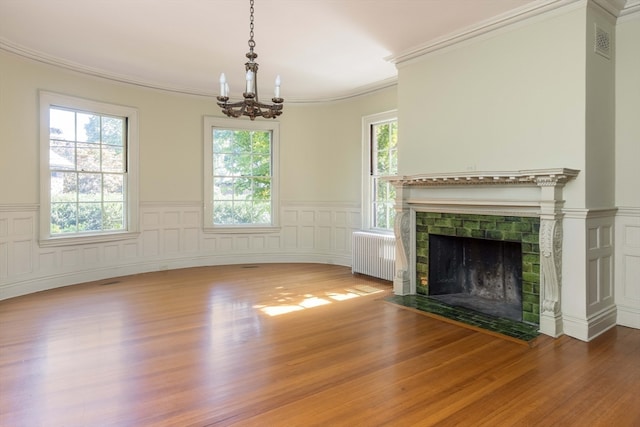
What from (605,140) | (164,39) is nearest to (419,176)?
(605,140)

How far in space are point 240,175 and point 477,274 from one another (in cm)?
431

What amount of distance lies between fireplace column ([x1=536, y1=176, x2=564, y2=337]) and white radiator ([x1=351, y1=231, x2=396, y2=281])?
80.8 inches

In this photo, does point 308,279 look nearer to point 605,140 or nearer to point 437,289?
point 437,289

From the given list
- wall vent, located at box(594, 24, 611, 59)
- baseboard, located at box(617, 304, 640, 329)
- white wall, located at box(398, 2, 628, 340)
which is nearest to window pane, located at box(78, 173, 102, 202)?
white wall, located at box(398, 2, 628, 340)

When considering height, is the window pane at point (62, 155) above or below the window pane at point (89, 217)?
above

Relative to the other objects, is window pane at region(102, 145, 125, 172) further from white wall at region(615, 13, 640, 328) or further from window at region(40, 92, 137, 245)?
white wall at region(615, 13, 640, 328)

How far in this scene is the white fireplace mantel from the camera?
330cm

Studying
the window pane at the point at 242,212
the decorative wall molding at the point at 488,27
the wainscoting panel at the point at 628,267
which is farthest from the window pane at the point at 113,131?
the wainscoting panel at the point at 628,267

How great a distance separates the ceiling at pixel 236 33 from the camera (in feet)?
11.7

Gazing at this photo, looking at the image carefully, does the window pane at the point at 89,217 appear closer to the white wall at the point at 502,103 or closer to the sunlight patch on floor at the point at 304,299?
the sunlight patch on floor at the point at 304,299

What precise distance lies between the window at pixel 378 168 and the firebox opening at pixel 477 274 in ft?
4.69

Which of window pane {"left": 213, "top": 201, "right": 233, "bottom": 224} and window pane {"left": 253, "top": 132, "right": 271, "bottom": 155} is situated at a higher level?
window pane {"left": 253, "top": 132, "right": 271, "bottom": 155}

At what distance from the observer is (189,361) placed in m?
2.83

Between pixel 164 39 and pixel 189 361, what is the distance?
3529 mm
